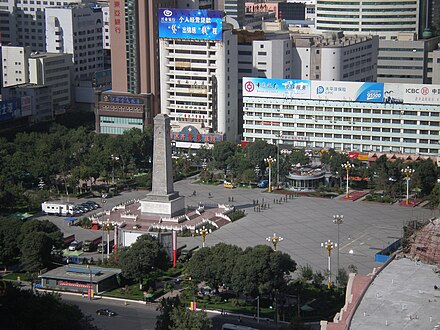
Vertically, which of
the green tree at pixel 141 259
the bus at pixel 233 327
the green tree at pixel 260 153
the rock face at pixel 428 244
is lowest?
the bus at pixel 233 327

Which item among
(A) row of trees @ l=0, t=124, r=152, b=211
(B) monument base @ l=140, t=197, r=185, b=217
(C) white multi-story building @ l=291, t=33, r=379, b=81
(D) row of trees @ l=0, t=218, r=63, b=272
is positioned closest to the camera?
(D) row of trees @ l=0, t=218, r=63, b=272

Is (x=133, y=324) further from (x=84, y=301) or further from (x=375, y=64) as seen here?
(x=375, y=64)

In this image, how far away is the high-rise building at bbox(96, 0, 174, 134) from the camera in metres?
93.9

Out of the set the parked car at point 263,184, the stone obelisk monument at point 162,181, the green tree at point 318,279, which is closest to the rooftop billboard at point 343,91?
the parked car at point 263,184

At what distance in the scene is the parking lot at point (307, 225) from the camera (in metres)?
62.3

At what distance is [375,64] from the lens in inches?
4087

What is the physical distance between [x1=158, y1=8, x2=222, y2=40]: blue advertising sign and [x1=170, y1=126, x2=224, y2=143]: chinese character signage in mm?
7881

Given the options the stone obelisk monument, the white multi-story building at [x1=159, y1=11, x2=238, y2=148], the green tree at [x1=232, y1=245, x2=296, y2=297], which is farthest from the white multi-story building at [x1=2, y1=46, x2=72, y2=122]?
the green tree at [x1=232, y1=245, x2=296, y2=297]

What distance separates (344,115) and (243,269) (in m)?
36.2

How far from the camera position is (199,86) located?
90938 millimetres

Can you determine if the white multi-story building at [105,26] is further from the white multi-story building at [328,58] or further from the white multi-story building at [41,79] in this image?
the white multi-story building at [328,58]

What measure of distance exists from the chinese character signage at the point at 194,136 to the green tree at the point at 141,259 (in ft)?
110

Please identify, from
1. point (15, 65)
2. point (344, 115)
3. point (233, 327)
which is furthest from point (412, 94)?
point (15, 65)

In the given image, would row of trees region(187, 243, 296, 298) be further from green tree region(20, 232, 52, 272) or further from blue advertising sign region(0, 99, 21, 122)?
blue advertising sign region(0, 99, 21, 122)
